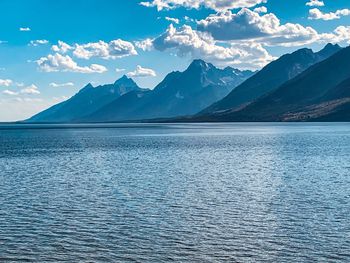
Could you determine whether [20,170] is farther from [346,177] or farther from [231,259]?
[231,259]

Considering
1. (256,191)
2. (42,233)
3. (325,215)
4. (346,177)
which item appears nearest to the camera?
(42,233)

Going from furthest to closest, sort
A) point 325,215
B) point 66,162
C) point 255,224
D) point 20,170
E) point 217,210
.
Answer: point 66,162 → point 20,170 → point 217,210 → point 325,215 → point 255,224

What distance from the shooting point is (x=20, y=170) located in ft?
312

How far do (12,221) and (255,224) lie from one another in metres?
24.7

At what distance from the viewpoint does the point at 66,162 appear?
115 m

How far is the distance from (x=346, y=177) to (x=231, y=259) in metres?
49.5

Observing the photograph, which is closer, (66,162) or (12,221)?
(12,221)

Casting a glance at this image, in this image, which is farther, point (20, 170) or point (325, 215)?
point (20, 170)

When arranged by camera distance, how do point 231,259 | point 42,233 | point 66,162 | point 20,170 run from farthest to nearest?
point 66,162 < point 20,170 < point 42,233 < point 231,259

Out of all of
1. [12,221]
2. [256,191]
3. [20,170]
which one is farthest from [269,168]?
[12,221]

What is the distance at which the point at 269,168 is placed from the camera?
312 ft

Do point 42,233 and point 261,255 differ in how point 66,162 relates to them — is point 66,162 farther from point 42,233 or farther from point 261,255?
point 261,255

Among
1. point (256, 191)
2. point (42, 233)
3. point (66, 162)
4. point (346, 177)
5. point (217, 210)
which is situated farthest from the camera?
point (66, 162)

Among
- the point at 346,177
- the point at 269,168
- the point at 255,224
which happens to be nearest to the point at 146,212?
the point at 255,224
